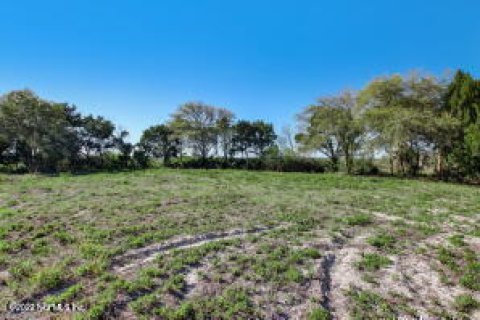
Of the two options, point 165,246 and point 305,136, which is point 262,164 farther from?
point 165,246

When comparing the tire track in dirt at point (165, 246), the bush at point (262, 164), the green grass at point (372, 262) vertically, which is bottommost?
the green grass at point (372, 262)

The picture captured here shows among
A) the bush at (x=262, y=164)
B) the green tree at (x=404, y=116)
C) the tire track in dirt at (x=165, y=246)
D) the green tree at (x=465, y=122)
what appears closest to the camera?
the tire track in dirt at (x=165, y=246)

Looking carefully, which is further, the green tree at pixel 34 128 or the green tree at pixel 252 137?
the green tree at pixel 252 137

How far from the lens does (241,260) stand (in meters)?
4.38

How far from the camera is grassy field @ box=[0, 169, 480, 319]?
321cm

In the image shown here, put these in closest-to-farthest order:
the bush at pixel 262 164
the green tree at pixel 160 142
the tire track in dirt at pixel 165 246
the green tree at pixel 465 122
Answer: the tire track in dirt at pixel 165 246 < the green tree at pixel 465 122 < the bush at pixel 262 164 < the green tree at pixel 160 142

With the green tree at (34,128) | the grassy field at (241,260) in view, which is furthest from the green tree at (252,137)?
the grassy field at (241,260)

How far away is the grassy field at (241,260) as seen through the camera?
3.21 meters

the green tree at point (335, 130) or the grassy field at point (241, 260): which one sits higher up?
the green tree at point (335, 130)

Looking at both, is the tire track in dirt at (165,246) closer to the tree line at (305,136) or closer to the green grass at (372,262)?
the green grass at (372,262)

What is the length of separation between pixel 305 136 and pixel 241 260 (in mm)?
23805

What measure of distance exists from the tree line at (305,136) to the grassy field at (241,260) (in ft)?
43.2

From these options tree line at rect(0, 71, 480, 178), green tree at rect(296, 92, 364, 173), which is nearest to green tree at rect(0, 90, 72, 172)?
tree line at rect(0, 71, 480, 178)

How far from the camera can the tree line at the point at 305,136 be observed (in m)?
18.7
